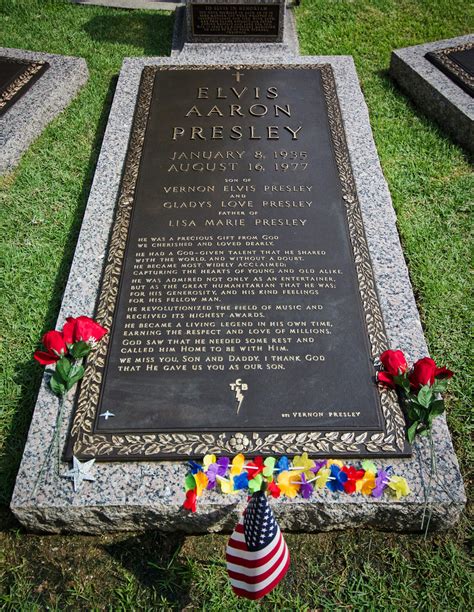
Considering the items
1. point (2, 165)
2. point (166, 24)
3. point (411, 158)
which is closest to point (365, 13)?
point (166, 24)

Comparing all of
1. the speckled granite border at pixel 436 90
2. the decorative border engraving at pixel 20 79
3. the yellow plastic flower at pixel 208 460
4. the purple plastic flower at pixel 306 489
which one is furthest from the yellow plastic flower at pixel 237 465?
the decorative border engraving at pixel 20 79

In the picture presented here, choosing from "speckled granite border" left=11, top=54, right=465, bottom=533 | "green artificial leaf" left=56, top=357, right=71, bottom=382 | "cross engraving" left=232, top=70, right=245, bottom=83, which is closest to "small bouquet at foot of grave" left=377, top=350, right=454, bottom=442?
"speckled granite border" left=11, top=54, right=465, bottom=533

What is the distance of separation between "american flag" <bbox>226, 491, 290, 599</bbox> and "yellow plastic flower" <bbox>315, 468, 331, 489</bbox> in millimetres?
363

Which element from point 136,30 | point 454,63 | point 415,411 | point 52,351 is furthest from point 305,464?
point 136,30

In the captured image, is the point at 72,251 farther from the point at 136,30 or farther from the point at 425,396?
the point at 136,30

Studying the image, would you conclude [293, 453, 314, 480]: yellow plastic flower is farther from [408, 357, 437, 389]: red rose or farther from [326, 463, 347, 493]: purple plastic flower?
[408, 357, 437, 389]: red rose

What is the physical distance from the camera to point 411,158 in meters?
5.09

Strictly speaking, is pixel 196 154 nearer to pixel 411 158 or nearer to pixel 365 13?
pixel 411 158

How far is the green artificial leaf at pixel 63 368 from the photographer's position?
3025 mm

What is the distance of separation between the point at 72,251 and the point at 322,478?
103 inches

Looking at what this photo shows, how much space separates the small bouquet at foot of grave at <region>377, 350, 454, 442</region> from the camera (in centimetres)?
286

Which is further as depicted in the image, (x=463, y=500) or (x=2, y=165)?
(x=2, y=165)

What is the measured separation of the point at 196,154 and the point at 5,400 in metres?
2.27

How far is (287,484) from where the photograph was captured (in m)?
2.68
